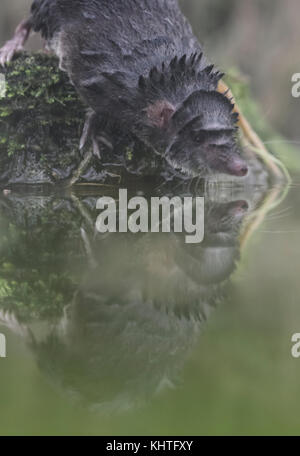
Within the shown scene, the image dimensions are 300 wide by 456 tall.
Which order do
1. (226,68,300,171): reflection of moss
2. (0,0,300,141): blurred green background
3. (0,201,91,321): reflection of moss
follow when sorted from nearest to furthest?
(0,201,91,321): reflection of moss < (226,68,300,171): reflection of moss < (0,0,300,141): blurred green background

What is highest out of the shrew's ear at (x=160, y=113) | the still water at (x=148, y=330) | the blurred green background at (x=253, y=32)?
the blurred green background at (x=253, y=32)

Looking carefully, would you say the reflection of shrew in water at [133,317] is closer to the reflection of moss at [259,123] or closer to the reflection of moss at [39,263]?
the reflection of moss at [39,263]

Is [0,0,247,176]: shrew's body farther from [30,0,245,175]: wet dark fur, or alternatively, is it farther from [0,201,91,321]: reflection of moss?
[0,201,91,321]: reflection of moss

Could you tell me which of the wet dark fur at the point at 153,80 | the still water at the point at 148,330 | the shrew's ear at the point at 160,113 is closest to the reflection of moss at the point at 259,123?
the wet dark fur at the point at 153,80

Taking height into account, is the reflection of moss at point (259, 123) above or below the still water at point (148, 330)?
above

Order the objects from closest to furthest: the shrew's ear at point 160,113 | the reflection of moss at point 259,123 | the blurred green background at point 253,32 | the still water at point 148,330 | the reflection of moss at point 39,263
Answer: the still water at point 148,330 → the reflection of moss at point 39,263 → the shrew's ear at point 160,113 → the reflection of moss at point 259,123 → the blurred green background at point 253,32

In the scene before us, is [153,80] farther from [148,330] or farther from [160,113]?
[148,330]

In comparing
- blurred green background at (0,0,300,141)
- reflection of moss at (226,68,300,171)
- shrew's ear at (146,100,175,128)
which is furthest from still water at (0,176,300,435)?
blurred green background at (0,0,300,141)

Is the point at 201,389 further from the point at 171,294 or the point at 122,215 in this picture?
the point at 122,215
